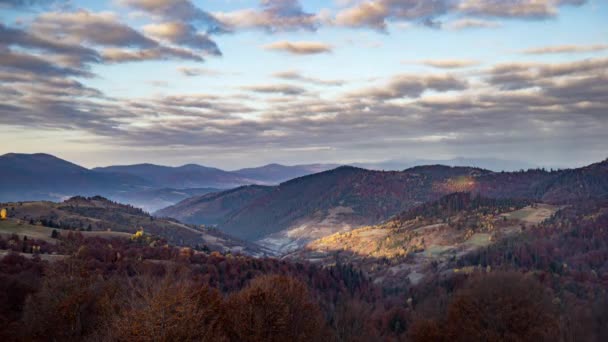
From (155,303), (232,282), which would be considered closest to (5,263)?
(232,282)

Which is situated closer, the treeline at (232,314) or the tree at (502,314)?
the treeline at (232,314)

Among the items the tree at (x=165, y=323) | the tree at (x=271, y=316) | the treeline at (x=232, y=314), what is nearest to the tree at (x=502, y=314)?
the treeline at (x=232, y=314)

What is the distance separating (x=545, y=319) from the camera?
272ft

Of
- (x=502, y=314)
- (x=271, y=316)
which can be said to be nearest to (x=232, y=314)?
(x=271, y=316)

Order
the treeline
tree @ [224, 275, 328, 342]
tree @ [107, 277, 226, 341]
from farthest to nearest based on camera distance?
tree @ [224, 275, 328, 342], the treeline, tree @ [107, 277, 226, 341]

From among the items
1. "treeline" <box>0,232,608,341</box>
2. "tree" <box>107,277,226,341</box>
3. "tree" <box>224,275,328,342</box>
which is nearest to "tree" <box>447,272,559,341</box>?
"treeline" <box>0,232,608,341</box>

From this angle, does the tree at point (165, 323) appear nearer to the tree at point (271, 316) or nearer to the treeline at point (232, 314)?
the treeline at point (232, 314)

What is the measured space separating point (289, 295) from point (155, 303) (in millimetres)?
31439

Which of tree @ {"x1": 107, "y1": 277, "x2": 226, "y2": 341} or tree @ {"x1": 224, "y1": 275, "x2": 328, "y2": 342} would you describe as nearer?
tree @ {"x1": 107, "y1": 277, "x2": 226, "y2": 341}

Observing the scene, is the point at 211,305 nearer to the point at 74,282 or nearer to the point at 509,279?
the point at 74,282

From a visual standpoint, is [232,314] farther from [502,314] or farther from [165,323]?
[502,314]

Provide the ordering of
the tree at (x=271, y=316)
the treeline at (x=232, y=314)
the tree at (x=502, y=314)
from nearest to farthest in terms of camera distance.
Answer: the treeline at (x=232, y=314) → the tree at (x=271, y=316) → the tree at (x=502, y=314)

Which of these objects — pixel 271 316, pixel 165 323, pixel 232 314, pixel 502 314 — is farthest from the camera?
pixel 502 314

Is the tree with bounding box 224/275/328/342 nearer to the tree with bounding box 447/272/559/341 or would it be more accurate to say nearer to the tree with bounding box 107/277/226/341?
the tree with bounding box 107/277/226/341
